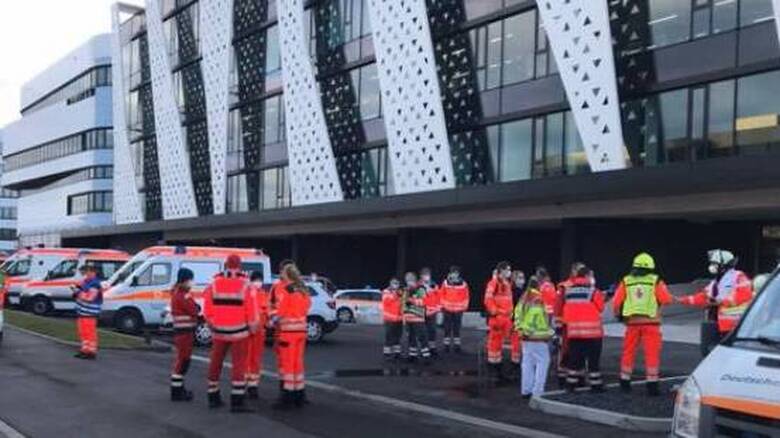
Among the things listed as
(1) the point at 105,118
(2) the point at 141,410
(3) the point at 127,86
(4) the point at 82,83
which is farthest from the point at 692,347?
(4) the point at 82,83

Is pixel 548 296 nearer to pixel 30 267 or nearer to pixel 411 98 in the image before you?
pixel 30 267

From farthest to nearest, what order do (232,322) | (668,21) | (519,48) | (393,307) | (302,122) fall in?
(302,122), (519,48), (668,21), (393,307), (232,322)

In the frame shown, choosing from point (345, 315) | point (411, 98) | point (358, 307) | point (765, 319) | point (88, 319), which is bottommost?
point (345, 315)

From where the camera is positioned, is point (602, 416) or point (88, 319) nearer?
point (602, 416)

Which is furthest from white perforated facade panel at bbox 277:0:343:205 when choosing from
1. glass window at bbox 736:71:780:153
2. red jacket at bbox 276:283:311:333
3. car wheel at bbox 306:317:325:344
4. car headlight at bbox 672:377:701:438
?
car headlight at bbox 672:377:701:438

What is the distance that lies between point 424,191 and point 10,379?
72.0 ft

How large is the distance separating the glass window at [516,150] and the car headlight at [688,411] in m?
26.7

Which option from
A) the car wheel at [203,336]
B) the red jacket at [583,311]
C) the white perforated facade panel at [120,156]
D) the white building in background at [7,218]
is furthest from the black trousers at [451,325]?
the white building in background at [7,218]

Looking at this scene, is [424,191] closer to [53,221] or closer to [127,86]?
[127,86]

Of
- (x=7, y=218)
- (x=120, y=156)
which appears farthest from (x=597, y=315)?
(x=7, y=218)

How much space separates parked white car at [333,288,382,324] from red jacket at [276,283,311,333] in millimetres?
22233

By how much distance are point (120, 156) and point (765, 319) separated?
211 feet

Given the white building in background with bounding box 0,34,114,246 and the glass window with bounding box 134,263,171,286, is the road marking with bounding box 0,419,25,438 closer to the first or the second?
the glass window with bounding box 134,263,171,286

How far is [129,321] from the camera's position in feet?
75.5
